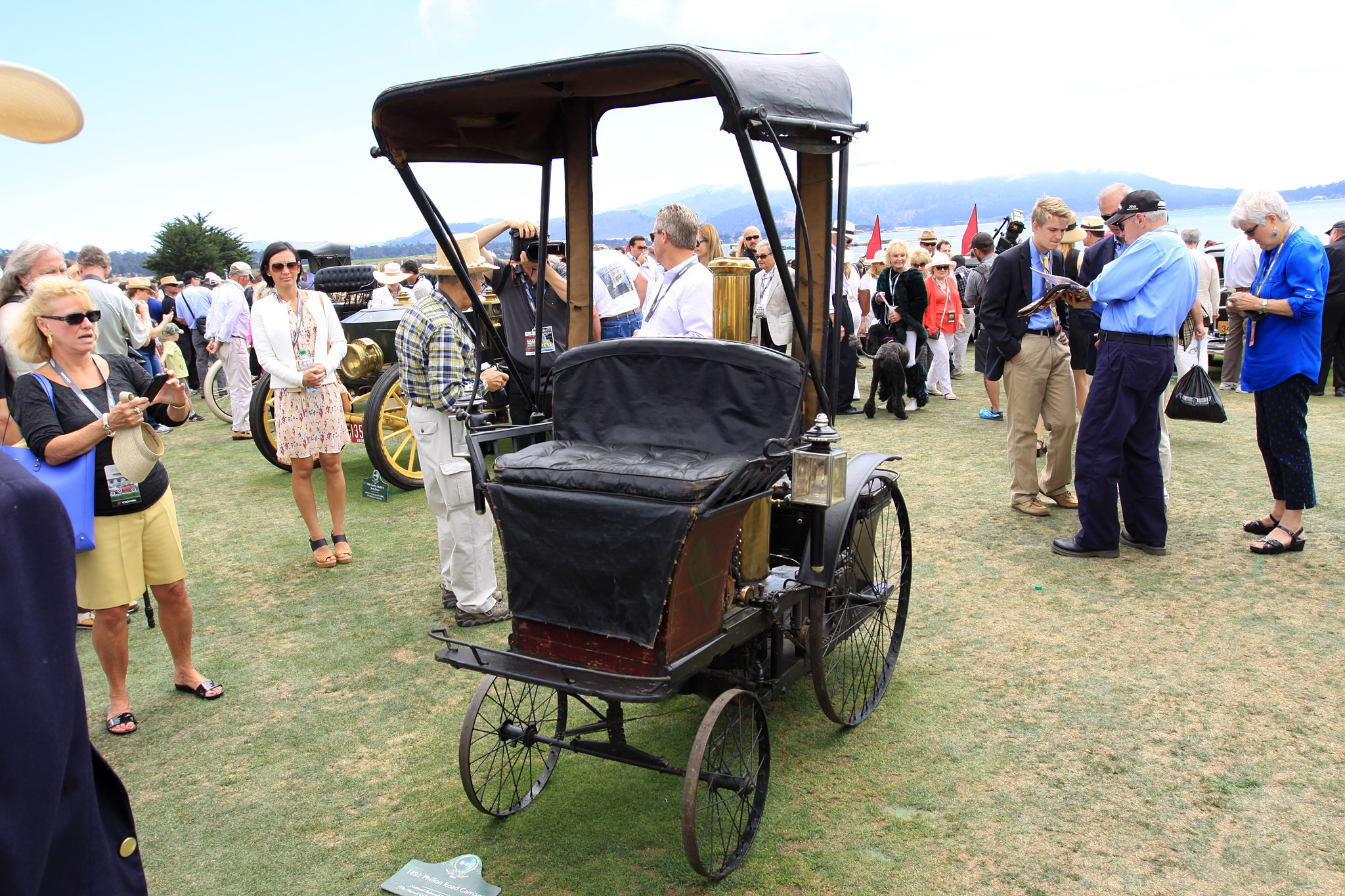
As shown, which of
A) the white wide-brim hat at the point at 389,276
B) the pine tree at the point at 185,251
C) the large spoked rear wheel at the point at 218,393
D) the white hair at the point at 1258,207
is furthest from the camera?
the pine tree at the point at 185,251

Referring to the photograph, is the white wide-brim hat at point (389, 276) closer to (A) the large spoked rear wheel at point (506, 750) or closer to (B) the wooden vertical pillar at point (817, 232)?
(A) the large spoked rear wheel at point (506, 750)

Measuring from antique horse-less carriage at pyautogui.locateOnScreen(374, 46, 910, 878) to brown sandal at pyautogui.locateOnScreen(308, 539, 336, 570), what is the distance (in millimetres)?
2406

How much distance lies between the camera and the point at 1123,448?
5.16 meters

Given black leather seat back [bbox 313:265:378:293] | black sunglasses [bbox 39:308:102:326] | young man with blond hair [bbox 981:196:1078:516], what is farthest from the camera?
black leather seat back [bbox 313:265:378:293]

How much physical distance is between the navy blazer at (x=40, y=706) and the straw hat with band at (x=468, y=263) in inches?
151

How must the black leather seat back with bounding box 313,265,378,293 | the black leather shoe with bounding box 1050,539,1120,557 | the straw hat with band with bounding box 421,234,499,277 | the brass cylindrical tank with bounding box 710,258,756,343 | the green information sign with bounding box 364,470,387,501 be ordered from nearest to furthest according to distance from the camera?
the brass cylindrical tank with bounding box 710,258,756,343
the straw hat with band with bounding box 421,234,499,277
the black leather shoe with bounding box 1050,539,1120,557
the green information sign with bounding box 364,470,387,501
the black leather seat back with bounding box 313,265,378,293

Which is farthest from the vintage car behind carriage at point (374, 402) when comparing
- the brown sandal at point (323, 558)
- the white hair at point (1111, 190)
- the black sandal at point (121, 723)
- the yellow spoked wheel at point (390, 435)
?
the white hair at point (1111, 190)

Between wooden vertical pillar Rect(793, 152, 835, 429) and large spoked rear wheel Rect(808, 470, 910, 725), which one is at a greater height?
wooden vertical pillar Rect(793, 152, 835, 429)

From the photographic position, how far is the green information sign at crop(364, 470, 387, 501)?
23.5 feet

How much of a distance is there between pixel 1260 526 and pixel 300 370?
615 cm

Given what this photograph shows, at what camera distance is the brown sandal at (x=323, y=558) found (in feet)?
18.6

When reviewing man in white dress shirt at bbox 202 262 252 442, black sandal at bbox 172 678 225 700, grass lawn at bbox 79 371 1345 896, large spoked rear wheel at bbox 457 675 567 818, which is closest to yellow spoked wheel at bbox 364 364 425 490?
grass lawn at bbox 79 371 1345 896

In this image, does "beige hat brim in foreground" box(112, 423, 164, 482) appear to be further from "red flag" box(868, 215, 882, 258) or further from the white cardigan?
"red flag" box(868, 215, 882, 258)

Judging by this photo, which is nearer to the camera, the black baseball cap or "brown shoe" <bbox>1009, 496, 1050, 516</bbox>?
the black baseball cap
